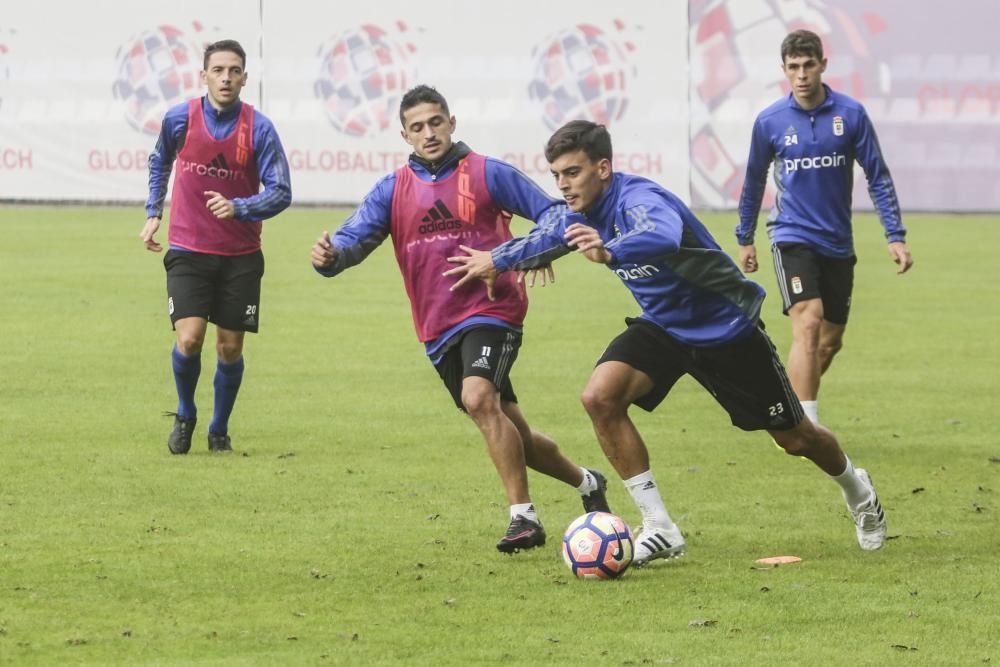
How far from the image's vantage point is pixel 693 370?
25.8 feet

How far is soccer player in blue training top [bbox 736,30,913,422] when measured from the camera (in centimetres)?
1080

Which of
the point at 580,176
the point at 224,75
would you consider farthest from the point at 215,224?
the point at 580,176

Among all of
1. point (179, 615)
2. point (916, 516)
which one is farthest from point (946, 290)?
point (179, 615)

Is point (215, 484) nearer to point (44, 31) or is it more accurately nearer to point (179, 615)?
point (179, 615)

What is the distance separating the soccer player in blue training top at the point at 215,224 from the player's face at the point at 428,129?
7.69 ft

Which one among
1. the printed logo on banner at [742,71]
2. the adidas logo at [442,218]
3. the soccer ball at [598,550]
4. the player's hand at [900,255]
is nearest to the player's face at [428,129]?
the adidas logo at [442,218]

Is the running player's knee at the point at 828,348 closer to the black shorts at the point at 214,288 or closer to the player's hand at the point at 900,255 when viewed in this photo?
the player's hand at the point at 900,255

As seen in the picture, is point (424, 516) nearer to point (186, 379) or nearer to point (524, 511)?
point (524, 511)

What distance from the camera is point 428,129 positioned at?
27.4 feet

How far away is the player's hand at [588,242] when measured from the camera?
7.00 m

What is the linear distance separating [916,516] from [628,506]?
1373mm

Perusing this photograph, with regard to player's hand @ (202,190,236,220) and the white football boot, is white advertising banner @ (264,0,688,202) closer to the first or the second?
player's hand @ (202,190,236,220)

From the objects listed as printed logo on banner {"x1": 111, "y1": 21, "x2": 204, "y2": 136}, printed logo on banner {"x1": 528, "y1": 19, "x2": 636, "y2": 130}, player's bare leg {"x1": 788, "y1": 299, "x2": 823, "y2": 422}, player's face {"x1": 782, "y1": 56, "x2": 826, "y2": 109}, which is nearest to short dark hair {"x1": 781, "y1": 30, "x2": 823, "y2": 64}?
Answer: player's face {"x1": 782, "y1": 56, "x2": 826, "y2": 109}

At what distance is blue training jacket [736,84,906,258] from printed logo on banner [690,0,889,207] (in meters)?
18.9
